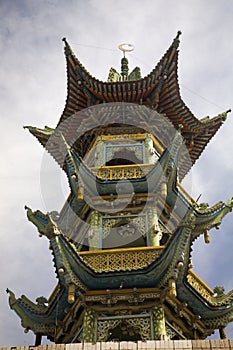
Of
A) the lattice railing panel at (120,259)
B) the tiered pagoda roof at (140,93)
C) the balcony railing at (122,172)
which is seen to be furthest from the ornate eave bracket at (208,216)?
the tiered pagoda roof at (140,93)

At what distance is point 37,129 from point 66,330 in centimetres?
927

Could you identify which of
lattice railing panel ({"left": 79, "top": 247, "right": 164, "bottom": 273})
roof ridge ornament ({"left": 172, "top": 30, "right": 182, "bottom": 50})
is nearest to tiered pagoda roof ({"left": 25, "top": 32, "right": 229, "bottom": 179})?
roof ridge ornament ({"left": 172, "top": 30, "right": 182, "bottom": 50})

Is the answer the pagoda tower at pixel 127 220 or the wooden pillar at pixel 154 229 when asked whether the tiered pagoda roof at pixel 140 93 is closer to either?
the pagoda tower at pixel 127 220

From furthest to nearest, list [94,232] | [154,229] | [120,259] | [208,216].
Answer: [208,216] < [94,232] < [154,229] < [120,259]

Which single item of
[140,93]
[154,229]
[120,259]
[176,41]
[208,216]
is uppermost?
[176,41]

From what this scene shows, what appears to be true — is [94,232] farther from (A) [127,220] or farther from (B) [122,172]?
(B) [122,172]

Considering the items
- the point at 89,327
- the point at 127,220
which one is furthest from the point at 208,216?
the point at 89,327

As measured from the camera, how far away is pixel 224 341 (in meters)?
8.31

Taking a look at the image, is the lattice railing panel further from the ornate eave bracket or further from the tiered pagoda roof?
the tiered pagoda roof

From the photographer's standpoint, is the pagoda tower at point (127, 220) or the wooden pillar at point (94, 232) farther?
the wooden pillar at point (94, 232)

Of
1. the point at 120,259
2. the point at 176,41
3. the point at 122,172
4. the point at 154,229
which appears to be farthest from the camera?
the point at 176,41

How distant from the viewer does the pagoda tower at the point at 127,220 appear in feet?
44.3

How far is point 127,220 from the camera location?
1602 cm

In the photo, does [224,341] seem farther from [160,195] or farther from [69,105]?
[69,105]
